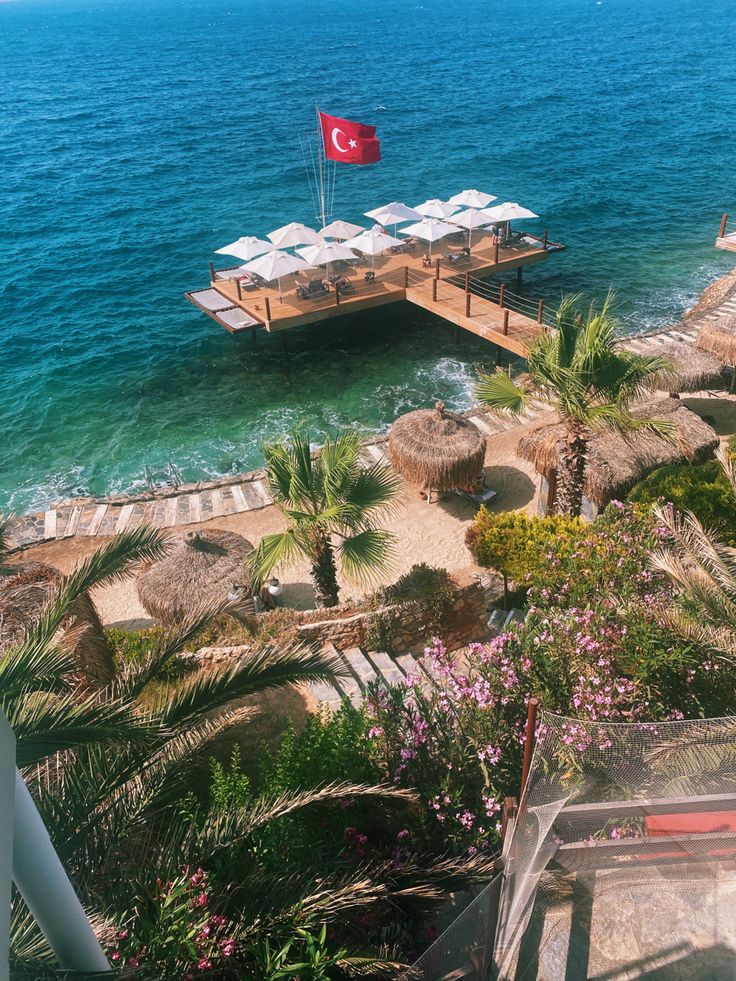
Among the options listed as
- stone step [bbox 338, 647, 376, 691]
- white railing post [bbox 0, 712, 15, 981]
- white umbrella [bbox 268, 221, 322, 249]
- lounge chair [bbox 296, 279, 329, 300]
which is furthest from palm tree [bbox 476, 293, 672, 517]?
white umbrella [bbox 268, 221, 322, 249]

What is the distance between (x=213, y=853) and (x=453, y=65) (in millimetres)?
98300

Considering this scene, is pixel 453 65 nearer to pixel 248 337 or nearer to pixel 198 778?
pixel 248 337

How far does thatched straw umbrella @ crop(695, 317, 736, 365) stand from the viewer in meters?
19.2

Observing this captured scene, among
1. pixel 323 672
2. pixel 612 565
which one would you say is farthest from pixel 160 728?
pixel 612 565

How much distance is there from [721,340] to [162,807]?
60.4 feet

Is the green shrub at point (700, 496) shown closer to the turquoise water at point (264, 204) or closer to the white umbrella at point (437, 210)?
the turquoise water at point (264, 204)

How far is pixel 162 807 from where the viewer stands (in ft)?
19.7

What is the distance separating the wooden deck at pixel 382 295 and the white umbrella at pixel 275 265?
85 cm

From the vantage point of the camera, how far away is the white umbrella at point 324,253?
2389 centimetres

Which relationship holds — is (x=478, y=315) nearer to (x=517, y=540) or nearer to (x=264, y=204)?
(x=517, y=540)

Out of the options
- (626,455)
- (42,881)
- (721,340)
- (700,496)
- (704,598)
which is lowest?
(721,340)

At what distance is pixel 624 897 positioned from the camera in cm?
558

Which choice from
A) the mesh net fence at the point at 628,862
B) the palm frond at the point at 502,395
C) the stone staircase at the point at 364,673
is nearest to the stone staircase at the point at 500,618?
the stone staircase at the point at 364,673

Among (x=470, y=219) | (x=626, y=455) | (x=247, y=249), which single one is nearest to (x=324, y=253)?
(x=247, y=249)
